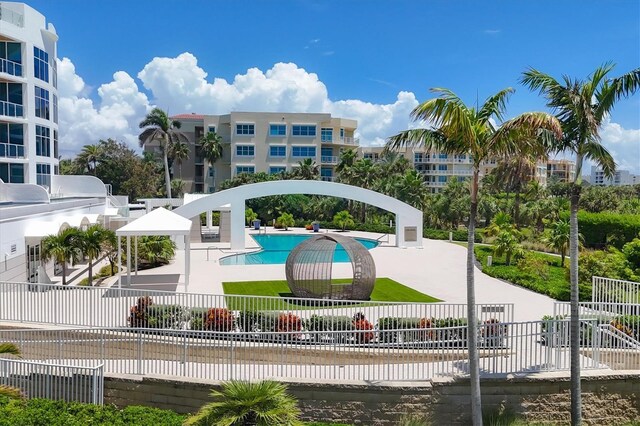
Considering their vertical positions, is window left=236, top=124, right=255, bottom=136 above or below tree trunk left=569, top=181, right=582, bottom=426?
above

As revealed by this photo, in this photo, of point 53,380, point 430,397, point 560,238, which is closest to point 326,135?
point 560,238

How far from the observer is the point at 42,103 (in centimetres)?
3553

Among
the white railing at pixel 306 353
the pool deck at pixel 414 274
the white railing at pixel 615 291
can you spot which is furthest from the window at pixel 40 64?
the white railing at pixel 615 291

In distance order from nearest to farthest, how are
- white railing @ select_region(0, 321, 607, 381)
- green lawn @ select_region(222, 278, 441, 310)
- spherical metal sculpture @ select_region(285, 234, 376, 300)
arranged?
white railing @ select_region(0, 321, 607, 381) → spherical metal sculpture @ select_region(285, 234, 376, 300) → green lawn @ select_region(222, 278, 441, 310)

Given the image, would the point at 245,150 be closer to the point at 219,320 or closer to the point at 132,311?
the point at 132,311

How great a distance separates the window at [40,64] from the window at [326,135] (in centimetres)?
3488

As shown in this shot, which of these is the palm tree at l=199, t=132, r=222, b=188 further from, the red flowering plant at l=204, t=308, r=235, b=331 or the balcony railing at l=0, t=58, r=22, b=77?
the red flowering plant at l=204, t=308, r=235, b=331

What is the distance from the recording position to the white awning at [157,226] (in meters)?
20.2

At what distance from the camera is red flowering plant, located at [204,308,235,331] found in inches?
523

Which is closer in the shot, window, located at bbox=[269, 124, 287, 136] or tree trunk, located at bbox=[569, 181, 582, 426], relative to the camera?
tree trunk, located at bbox=[569, 181, 582, 426]

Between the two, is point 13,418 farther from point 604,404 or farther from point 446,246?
point 446,246

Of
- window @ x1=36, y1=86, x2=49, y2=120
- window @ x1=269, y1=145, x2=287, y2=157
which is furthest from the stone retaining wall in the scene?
window @ x1=269, y1=145, x2=287, y2=157

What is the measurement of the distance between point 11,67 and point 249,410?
32648 millimetres

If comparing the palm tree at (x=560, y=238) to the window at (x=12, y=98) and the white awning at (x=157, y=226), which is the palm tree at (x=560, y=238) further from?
the window at (x=12, y=98)
